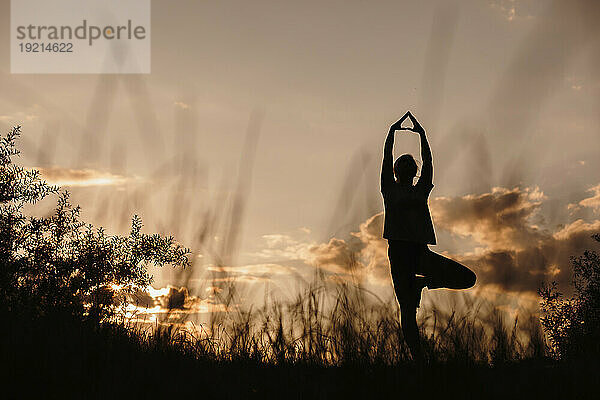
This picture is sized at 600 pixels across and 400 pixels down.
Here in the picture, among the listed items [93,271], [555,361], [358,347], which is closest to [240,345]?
[358,347]

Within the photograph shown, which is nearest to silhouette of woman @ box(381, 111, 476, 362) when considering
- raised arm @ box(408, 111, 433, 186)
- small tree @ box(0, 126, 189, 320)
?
raised arm @ box(408, 111, 433, 186)

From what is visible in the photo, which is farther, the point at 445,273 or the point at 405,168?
the point at 405,168

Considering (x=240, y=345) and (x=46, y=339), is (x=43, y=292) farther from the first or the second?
(x=240, y=345)

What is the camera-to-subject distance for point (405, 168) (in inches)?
276

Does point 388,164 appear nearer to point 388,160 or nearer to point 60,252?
point 388,160

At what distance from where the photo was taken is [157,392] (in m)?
4.67

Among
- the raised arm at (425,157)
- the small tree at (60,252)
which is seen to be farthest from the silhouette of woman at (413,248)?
the small tree at (60,252)

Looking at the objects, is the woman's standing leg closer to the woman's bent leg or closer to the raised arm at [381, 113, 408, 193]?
the woman's bent leg

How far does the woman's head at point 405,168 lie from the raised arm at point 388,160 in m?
0.13

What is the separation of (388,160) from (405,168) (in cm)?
24

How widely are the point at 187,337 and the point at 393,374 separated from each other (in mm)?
2522

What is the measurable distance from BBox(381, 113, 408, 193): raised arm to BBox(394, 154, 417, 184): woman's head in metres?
0.13

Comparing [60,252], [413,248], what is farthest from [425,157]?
[60,252]

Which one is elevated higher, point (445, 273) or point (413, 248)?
point (413, 248)
